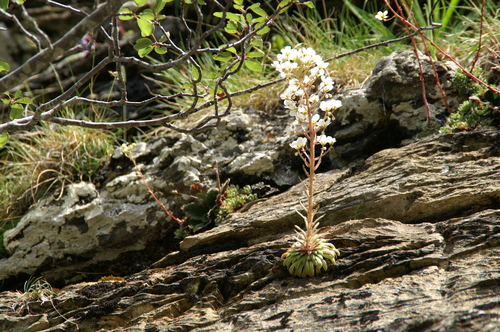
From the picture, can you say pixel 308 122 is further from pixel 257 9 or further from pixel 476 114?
pixel 476 114

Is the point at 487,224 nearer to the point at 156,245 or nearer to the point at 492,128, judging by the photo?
the point at 492,128

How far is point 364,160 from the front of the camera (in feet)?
12.6

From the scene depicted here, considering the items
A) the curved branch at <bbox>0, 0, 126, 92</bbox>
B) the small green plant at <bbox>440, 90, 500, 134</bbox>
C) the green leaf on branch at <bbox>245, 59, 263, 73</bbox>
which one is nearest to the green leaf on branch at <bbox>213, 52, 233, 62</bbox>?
the green leaf on branch at <bbox>245, 59, 263, 73</bbox>

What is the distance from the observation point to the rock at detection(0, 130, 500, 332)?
2217mm

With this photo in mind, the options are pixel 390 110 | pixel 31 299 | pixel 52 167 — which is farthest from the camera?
pixel 52 167

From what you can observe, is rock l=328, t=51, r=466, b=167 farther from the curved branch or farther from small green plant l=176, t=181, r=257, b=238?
the curved branch

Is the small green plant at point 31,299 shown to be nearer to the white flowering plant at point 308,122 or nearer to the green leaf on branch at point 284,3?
the white flowering plant at point 308,122

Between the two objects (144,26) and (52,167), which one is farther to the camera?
(52,167)

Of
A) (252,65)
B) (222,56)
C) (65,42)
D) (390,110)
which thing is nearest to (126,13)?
(65,42)

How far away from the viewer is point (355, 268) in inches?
104

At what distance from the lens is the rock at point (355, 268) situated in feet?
7.27

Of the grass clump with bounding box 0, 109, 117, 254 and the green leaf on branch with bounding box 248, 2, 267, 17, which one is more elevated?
the green leaf on branch with bounding box 248, 2, 267, 17

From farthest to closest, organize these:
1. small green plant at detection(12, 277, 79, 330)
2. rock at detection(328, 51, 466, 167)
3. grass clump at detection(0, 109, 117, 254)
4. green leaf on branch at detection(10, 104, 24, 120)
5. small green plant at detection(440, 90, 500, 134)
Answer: grass clump at detection(0, 109, 117, 254), rock at detection(328, 51, 466, 167), small green plant at detection(440, 90, 500, 134), small green plant at detection(12, 277, 79, 330), green leaf on branch at detection(10, 104, 24, 120)

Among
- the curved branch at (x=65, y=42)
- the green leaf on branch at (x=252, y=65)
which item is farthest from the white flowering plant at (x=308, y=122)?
the curved branch at (x=65, y=42)
